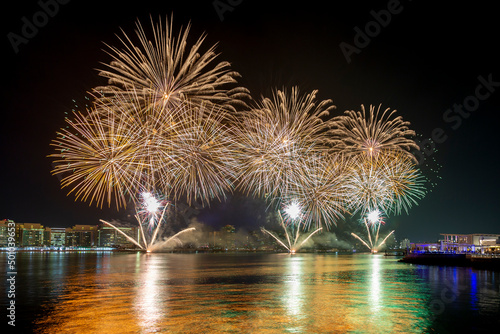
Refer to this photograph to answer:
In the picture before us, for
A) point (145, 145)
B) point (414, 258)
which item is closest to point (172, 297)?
point (145, 145)

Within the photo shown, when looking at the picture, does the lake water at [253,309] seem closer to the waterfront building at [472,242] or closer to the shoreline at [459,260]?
the shoreline at [459,260]

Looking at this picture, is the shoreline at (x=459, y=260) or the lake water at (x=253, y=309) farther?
the shoreline at (x=459, y=260)

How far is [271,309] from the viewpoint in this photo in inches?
812

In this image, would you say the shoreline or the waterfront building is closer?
the shoreline

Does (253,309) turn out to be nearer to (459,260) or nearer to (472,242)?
(459,260)

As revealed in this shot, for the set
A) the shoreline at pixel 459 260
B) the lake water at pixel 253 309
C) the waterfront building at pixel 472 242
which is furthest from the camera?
the waterfront building at pixel 472 242

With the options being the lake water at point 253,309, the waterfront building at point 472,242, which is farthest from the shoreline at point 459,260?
the lake water at point 253,309

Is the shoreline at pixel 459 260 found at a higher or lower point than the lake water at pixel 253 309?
lower

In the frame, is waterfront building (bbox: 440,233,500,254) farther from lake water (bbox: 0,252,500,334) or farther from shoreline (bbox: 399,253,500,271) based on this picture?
lake water (bbox: 0,252,500,334)

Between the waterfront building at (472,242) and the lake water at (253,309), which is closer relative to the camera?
the lake water at (253,309)

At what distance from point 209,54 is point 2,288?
22289 millimetres

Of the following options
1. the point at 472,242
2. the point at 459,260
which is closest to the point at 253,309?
the point at 459,260

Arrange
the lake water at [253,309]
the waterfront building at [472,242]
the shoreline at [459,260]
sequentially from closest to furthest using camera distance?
the lake water at [253,309] → the shoreline at [459,260] → the waterfront building at [472,242]

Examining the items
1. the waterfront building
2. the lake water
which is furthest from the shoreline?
the lake water
